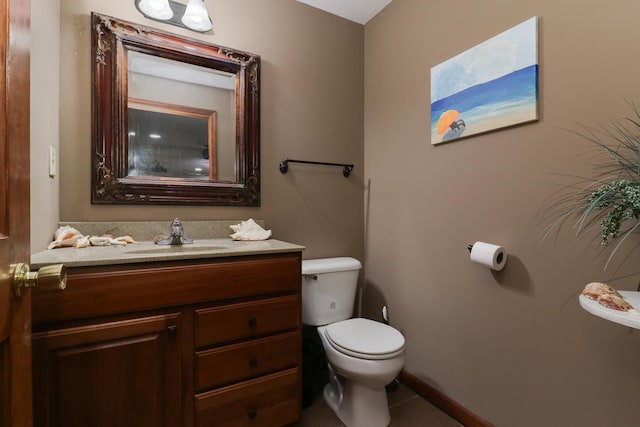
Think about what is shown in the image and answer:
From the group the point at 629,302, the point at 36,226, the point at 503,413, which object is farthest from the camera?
the point at 503,413

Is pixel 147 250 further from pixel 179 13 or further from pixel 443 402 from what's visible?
pixel 443 402

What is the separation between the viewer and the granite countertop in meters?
1.03

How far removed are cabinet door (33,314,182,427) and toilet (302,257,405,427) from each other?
731 millimetres

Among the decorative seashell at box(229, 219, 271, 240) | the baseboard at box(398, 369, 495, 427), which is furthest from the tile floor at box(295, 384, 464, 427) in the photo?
the decorative seashell at box(229, 219, 271, 240)

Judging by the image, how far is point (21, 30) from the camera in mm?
604

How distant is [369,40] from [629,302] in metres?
2.08

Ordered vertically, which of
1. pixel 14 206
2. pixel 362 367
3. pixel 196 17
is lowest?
pixel 362 367

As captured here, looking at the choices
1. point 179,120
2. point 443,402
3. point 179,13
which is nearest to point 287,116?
point 179,120

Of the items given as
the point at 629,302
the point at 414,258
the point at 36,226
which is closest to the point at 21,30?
the point at 36,226

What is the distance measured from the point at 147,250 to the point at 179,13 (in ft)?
4.25

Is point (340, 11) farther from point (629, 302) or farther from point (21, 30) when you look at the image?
point (629, 302)

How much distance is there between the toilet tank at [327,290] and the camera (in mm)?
1721

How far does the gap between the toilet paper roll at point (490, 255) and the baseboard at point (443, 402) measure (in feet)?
2.50

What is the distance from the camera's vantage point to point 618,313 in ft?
2.48
